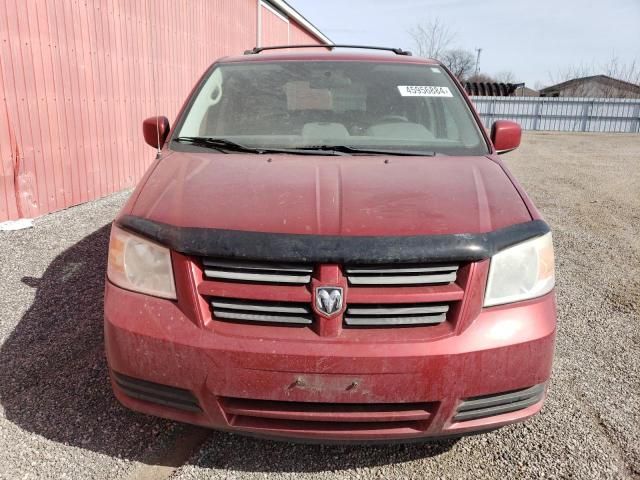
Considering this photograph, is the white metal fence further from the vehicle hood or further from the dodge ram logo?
the dodge ram logo

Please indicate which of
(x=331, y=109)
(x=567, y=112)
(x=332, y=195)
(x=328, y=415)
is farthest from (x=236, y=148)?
(x=567, y=112)

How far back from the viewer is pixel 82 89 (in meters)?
6.14

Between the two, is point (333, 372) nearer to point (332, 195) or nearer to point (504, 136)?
point (332, 195)

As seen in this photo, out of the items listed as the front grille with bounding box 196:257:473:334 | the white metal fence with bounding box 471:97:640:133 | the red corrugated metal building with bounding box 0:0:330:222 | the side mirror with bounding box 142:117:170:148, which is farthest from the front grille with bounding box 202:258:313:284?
the white metal fence with bounding box 471:97:640:133

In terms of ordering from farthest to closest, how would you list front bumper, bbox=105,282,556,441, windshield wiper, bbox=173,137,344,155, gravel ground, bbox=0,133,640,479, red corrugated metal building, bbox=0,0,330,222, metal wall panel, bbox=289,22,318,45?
metal wall panel, bbox=289,22,318,45 → red corrugated metal building, bbox=0,0,330,222 → windshield wiper, bbox=173,137,344,155 → gravel ground, bbox=0,133,640,479 → front bumper, bbox=105,282,556,441

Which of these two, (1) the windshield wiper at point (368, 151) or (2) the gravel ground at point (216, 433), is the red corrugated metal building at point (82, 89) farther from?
(1) the windshield wiper at point (368, 151)

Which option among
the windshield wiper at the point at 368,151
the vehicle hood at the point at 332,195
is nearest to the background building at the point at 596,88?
the windshield wiper at the point at 368,151

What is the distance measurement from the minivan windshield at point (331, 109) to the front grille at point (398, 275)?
3.47 feet

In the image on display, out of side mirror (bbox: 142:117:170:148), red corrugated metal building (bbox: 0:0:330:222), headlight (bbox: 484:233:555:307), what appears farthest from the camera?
red corrugated metal building (bbox: 0:0:330:222)

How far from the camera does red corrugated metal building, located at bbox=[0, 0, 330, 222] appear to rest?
5.13 meters

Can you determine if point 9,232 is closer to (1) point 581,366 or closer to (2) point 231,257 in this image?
(2) point 231,257

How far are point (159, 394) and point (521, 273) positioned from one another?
4.63 ft

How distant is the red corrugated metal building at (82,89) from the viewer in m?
5.13

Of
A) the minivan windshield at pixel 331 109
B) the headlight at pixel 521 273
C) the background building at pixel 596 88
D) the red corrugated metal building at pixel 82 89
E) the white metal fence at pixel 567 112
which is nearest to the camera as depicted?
the headlight at pixel 521 273
